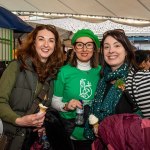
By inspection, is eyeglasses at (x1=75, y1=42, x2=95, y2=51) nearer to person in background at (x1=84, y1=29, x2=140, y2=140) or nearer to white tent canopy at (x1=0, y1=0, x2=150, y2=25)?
person in background at (x1=84, y1=29, x2=140, y2=140)

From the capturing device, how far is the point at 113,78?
2.48 m

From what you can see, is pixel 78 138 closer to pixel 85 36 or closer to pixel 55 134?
pixel 55 134

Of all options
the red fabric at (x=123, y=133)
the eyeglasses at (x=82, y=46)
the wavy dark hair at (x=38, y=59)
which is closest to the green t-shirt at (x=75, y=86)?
the wavy dark hair at (x=38, y=59)

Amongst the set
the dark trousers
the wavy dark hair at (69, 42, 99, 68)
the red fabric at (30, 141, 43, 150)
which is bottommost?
the dark trousers

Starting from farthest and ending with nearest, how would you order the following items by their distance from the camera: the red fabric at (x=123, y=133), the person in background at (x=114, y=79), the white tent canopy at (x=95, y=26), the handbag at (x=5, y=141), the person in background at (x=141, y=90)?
the white tent canopy at (x=95, y=26) < the person in background at (x=114, y=79) < the handbag at (x=5, y=141) < the person in background at (x=141, y=90) < the red fabric at (x=123, y=133)

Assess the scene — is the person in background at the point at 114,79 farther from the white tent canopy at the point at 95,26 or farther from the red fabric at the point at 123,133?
the white tent canopy at the point at 95,26

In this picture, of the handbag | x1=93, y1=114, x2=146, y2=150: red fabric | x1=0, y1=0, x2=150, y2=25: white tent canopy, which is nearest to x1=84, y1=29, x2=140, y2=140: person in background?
x1=93, y1=114, x2=146, y2=150: red fabric

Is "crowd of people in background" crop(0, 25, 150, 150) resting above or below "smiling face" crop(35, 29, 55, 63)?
below

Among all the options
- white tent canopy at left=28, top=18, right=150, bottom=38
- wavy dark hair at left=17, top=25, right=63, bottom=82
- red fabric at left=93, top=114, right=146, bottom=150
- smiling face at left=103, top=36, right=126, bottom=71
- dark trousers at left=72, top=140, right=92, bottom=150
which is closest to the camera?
red fabric at left=93, top=114, right=146, bottom=150

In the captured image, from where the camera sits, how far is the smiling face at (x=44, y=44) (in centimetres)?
268

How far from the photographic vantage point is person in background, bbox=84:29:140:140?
7.68ft

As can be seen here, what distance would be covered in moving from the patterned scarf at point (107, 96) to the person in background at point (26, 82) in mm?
453

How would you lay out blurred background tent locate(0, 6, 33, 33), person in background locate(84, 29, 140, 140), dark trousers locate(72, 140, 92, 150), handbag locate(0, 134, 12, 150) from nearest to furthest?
handbag locate(0, 134, 12, 150) < person in background locate(84, 29, 140, 140) < dark trousers locate(72, 140, 92, 150) < blurred background tent locate(0, 6, 33, 33)

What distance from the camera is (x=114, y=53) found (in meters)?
2.46
